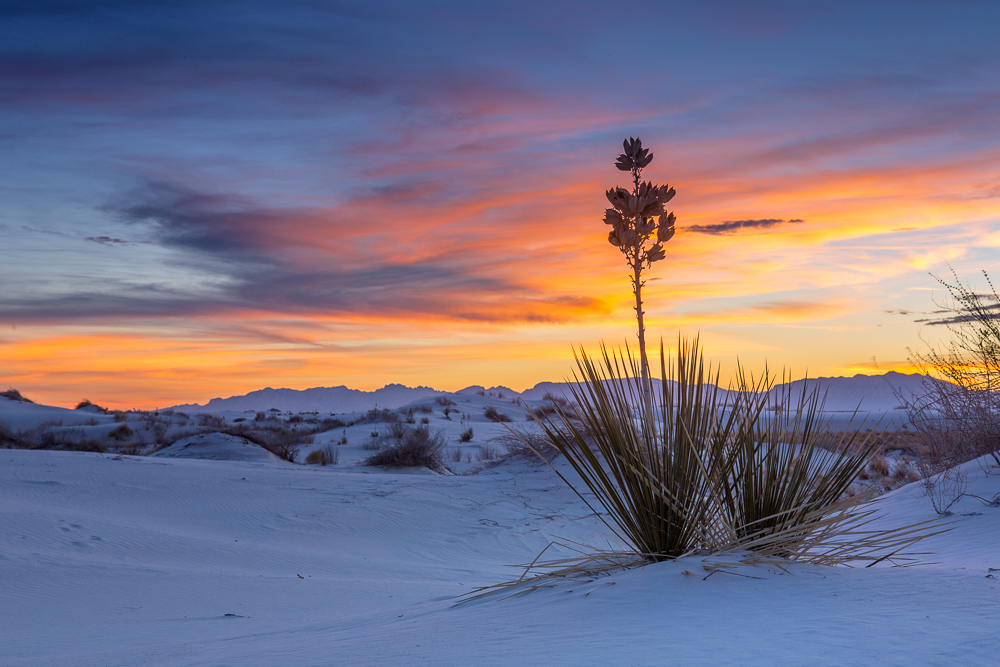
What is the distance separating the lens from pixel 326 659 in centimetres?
292

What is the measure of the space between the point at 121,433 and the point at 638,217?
1877cm

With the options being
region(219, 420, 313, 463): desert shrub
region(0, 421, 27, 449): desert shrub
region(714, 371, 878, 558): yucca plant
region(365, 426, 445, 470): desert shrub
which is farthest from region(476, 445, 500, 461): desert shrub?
region(714, 371, 878, 558): yucca plant

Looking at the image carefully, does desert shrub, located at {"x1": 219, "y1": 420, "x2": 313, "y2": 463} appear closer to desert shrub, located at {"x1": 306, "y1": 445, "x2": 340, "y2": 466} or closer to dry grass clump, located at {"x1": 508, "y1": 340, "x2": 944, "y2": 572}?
desert shrub, located at {"x1": 306, "y1": 445, "x2": 340, "y2": 466}

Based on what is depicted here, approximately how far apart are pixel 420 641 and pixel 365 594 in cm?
297

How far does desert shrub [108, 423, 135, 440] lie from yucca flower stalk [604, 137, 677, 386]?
59.7 ft

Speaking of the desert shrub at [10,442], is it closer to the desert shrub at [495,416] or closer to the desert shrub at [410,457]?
the desert shrub at [410,457]

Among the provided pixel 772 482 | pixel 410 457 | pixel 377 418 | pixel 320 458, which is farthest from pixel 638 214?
pixel 377 418

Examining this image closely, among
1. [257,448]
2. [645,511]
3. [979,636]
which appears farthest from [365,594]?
[257,448]

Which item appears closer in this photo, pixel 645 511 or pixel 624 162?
pixel 645 511

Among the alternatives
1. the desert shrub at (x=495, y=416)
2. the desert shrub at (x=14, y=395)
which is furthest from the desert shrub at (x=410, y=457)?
the desert shrub at (x=14, y=395)

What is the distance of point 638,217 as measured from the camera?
804 centimetres

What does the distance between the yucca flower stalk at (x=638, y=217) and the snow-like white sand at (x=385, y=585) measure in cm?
360

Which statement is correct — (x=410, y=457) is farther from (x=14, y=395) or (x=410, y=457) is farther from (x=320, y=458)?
(x=14, y=395)

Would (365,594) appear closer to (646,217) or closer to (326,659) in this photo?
(326,659)
